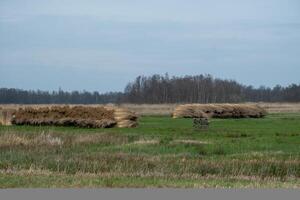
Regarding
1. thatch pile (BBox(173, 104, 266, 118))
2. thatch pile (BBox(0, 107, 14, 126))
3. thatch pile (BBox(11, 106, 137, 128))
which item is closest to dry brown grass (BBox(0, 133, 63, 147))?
thatch pile (BBox(11, 106, 137, 128))

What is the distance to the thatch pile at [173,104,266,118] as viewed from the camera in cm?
7221

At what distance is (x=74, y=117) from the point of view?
49.3 m

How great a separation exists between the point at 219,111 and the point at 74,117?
29347mm

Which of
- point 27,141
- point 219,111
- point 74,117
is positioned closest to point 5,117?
point 74,117

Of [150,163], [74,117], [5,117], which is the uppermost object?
[74,117]

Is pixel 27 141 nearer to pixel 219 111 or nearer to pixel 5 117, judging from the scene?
pixel 5 117

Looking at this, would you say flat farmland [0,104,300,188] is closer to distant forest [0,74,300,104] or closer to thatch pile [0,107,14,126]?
thatch pile [0,107,14,126]

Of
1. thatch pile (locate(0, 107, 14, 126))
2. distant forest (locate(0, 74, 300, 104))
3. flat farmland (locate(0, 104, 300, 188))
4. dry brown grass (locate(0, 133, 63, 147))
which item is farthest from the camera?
distant forest (locate(0, 74, 300, 104))

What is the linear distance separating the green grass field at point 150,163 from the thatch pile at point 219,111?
37.8 meters

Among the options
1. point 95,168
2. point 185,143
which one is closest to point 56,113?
point 185,143

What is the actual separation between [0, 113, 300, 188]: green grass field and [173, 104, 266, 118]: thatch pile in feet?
124

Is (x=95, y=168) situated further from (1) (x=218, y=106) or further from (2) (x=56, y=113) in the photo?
(1) (x=218, y=106)

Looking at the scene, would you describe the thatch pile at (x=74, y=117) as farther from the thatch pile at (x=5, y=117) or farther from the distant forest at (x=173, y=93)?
the distant forest at (x=173, y=93)

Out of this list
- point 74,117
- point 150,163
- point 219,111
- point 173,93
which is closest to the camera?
point 150,163
